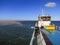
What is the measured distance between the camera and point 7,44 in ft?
73.3

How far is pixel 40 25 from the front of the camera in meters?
34.8

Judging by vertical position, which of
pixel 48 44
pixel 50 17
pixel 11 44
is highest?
pixel 50 17

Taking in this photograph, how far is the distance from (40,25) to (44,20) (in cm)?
182

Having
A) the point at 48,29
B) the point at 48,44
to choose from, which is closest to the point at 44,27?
the point at 48,29

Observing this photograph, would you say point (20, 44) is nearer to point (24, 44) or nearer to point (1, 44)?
point (24, 44)

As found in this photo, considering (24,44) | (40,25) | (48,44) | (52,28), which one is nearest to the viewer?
(48,44)

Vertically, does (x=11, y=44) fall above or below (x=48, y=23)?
below

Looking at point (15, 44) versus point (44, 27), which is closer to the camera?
point (15, 44)

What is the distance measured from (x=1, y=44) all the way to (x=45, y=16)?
55.2 ft

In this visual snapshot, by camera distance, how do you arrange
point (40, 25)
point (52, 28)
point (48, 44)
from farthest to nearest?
point (40, 25) → point (52, 28) → point (48, 44)

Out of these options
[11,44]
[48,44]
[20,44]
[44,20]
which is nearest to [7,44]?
[11,44]

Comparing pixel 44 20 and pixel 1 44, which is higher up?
pixel 44 20

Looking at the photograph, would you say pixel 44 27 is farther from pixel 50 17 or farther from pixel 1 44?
pixel 1 44

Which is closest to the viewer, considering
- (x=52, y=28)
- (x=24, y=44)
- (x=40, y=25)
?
(x=24, y=44)
